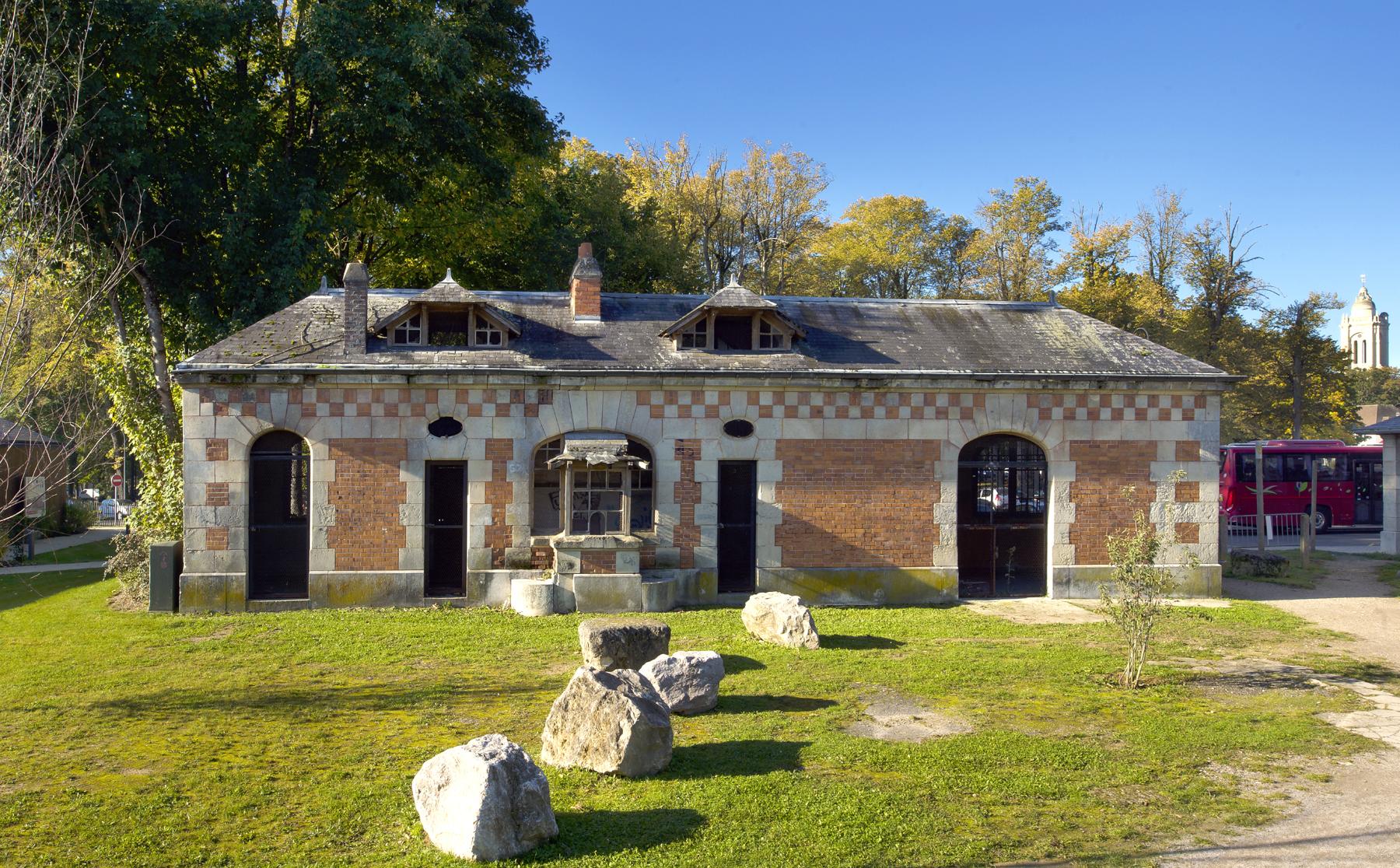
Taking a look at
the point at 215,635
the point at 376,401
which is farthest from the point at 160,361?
the point at 215,635

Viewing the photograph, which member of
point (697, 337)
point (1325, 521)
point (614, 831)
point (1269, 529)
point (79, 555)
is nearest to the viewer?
point (614, 831)

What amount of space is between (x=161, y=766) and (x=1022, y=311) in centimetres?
1603

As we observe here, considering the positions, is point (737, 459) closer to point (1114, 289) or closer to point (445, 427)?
point (445, 427)

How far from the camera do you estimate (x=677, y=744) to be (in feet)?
29.7

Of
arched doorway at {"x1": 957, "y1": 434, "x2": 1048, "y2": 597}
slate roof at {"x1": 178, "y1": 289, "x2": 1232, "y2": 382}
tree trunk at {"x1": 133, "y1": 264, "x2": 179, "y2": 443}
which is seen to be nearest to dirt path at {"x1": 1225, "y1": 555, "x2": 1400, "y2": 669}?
arched doorway at {"x1": 957, "y1": 434, "x2": 1048, "y2": 597}

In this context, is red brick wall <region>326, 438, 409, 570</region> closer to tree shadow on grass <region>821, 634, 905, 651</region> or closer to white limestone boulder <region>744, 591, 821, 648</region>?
white limestone boulder <region>744, 591, 821, 648</region>

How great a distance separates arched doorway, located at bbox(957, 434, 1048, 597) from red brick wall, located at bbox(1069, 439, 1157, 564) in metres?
0.57

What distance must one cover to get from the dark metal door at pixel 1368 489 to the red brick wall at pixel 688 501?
23480 millimetres

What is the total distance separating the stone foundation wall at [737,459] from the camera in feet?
51.6

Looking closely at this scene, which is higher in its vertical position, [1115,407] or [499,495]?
[1115,407]

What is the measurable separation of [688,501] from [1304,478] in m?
22.1

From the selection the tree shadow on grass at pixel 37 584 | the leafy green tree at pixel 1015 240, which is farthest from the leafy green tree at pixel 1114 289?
the tree shadow on grass at pixel 37 584

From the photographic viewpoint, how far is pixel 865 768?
27.7ft

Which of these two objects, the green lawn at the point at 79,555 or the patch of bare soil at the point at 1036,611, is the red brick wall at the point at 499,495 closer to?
the patch of bare soil at the point at 1036,611
